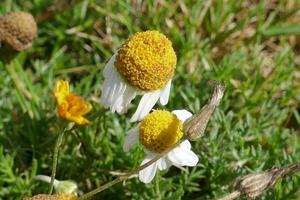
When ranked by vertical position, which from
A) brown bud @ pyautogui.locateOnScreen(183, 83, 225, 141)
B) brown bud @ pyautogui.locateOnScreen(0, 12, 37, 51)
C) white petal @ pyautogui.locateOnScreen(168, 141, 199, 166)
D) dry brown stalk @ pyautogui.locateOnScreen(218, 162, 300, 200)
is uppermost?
brown bud @ pyautogui.locateOnScreen(183, 83, 225, 141)

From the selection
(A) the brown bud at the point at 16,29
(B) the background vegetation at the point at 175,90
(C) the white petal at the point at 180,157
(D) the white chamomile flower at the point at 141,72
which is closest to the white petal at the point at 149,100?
(D) the white chamomile flower at the point at 141,72

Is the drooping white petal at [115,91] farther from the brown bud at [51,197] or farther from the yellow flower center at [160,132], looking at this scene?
the brown bud at [51,197]

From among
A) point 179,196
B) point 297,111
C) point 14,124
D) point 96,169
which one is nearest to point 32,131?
point 14,124

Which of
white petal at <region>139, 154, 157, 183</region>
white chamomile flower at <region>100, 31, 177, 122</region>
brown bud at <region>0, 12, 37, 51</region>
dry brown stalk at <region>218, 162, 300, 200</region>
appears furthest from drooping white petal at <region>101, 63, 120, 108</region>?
brown bud at <region>0, 12, 37, 51</region>

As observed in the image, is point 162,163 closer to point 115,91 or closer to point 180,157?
point 180,157

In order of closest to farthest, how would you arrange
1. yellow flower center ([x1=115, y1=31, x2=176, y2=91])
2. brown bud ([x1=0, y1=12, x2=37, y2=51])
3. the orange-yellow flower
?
1. yellow flower center ([x1=115, y1=31, x2=176, y2=91])
2. the orange-yellow flower
3. brown bud ([x1=0, y1=12, x2=37, y2=51])

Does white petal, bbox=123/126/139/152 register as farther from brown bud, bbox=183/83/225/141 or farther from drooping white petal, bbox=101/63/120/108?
brown bud, bbox=183/83/225/141
